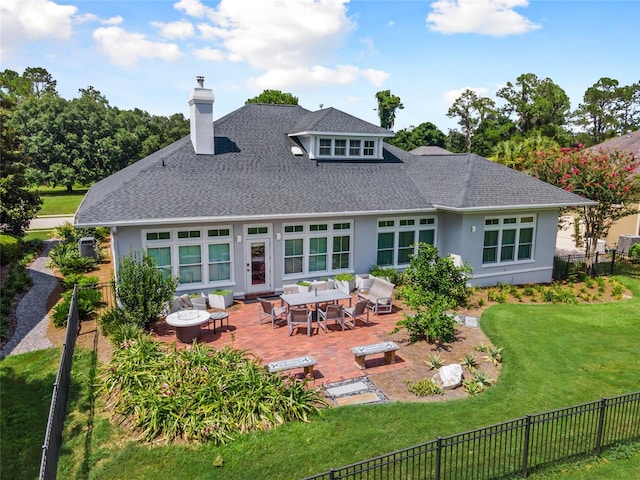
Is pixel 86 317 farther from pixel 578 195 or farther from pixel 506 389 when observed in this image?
pixel 578 195

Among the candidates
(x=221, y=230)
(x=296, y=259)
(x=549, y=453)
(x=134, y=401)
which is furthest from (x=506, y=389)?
(x=221, y=230)

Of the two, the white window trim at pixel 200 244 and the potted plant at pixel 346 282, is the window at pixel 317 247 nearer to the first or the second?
the potted plant at pixel 346 282

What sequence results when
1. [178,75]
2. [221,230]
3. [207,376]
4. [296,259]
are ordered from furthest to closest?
[178,75]
[296,259]
[221,230]
[207,376]

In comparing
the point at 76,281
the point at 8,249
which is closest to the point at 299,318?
the point at 76,281

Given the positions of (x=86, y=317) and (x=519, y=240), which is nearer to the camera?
(x=86, y=317)

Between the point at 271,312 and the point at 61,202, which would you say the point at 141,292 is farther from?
the point at 61,202

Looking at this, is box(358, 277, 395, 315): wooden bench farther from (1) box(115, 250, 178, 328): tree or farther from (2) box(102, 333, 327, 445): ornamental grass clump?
(1) box(115, 250, 178, 328): tree
